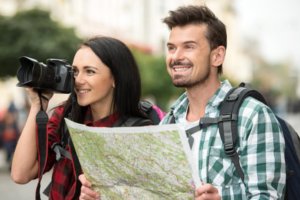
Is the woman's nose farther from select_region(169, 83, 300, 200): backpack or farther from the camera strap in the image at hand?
select_region(169, 83, 300, 200): backpack

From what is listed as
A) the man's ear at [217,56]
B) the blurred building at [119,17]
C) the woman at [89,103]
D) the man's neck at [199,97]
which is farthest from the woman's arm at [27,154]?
the blurred building at [119,17]

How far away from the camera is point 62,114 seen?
322cm

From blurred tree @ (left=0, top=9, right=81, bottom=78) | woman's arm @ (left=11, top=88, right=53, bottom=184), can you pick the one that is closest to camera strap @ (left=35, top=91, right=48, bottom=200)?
woman's arm @ (left=11, top=88, right=53, bottom=184)

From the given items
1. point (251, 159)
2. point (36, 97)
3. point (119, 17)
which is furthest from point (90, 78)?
point (119, 17)

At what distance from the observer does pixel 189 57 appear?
2.63m

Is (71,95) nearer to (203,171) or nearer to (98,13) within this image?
(203,171)

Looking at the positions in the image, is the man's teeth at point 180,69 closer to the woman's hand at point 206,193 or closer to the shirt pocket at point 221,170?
the shirt pocket at point 221,170

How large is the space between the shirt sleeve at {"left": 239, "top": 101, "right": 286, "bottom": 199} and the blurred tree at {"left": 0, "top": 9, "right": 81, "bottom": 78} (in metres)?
12.0

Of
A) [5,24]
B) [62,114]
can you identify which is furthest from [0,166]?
[62,114]

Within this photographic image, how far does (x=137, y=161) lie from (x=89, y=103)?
2.34 feet

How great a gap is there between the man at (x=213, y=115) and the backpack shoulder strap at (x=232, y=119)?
20 mm

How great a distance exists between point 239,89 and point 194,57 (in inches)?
8.7

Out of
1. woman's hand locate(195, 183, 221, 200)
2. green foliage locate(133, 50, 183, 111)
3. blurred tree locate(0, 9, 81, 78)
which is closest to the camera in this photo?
woman's hand locate(195, 183, 221, 200)

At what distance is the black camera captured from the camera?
119 inches
